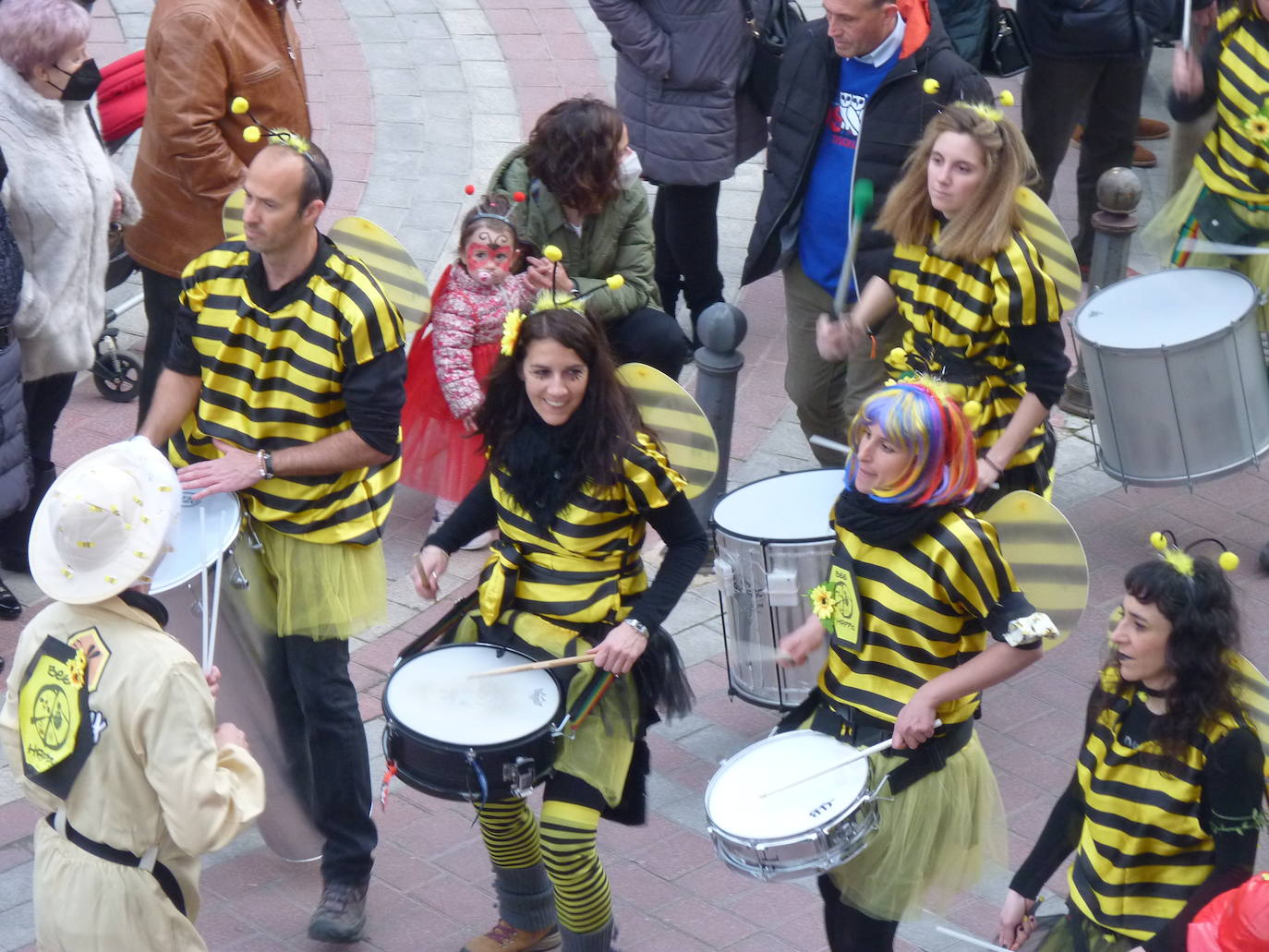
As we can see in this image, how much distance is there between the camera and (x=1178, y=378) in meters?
5.29

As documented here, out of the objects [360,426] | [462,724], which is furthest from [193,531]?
[462,724]

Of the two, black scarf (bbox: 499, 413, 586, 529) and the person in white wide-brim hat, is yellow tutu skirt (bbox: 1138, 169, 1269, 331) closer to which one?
black scarf (bbox: 499, 413, 586, 529)

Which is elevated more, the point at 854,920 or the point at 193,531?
the point at 193,531

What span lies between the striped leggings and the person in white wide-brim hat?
0.80m

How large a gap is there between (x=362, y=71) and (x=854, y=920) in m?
6.80

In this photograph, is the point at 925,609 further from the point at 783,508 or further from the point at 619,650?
the point at 783,508

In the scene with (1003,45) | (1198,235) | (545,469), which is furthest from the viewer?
(1003,45)

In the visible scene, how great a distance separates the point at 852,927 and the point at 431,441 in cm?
284

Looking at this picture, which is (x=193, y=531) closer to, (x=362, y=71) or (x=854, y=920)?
(x=854, y=920)

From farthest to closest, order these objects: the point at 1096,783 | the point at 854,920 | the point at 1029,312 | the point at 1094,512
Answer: the point at 1094,512 < the point at 1029,312 < the point at 854,920 < the point at 1096,783

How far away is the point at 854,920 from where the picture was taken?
12.1ft

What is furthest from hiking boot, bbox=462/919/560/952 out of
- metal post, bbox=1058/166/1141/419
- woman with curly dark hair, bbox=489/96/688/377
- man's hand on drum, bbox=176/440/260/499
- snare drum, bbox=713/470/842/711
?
metal post, bbox=1058/166/1141/419

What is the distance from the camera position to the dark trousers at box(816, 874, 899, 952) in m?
3.68

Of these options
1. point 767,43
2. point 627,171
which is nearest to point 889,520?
point 627,171
